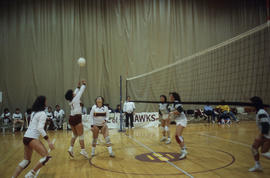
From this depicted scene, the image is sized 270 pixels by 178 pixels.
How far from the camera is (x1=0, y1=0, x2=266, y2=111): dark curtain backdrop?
51.9 ft

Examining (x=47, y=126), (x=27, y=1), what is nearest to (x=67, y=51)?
(x=27, y=1)

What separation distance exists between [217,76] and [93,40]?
28.9 ft

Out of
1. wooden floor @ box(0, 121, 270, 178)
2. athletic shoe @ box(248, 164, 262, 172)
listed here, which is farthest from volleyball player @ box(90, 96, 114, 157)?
athletic shoe @ box(248, 164, 262, 172)

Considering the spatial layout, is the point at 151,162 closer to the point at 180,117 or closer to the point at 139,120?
Result: the point at 180,117

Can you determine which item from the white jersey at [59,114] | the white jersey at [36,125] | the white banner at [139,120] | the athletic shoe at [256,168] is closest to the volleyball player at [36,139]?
the white jersey at [36,125]

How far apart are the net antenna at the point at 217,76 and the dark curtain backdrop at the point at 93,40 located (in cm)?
122

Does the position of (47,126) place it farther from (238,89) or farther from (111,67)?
(238,89)

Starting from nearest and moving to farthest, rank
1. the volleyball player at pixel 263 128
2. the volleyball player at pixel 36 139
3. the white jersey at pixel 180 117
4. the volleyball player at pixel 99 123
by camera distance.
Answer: the volleyball player at pixel 36 139 < the volleyball player at pixel 263 128 < the white jersey at pixel 180 117 < the volleyball player at pixel 99 123

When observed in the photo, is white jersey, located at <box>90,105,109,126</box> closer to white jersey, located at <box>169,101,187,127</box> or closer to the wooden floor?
the wooden floor

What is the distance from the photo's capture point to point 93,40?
54.9 ft

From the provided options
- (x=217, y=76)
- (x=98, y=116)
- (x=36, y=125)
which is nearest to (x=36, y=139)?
(x=36, y=125)

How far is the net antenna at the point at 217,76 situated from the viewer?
15.9 metres

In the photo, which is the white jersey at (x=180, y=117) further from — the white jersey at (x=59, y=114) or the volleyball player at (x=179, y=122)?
the white jersey at (x=59, y=114)

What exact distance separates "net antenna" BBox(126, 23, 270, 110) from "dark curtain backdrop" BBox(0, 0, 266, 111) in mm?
1218
